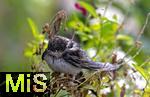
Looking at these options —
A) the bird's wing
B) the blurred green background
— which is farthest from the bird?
the blurred green background

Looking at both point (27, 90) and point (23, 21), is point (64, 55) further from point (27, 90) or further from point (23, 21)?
point (23, 21)

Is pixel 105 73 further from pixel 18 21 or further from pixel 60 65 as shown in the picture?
Answer: pixel 18 21

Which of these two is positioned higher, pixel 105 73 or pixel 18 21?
pixel 18 21

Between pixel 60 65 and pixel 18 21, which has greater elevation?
pixel 18 21

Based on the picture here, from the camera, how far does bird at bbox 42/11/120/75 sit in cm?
75

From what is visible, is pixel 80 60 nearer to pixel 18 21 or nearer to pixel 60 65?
pixel 60 65

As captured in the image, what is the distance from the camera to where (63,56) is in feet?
2.45

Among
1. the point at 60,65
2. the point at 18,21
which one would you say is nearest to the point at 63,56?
the point at 60,65

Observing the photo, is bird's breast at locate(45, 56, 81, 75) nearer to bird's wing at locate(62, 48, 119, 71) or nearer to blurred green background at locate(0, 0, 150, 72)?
bird's wing at locate(62, 48, 119, 71)

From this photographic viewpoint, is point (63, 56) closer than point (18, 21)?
Yes

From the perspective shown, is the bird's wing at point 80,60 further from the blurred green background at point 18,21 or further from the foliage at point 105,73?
the blurred green background at point 18,21

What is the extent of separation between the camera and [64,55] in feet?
2.46

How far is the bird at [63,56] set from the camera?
0.75 m

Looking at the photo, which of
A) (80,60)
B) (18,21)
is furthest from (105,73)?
(18,21)
